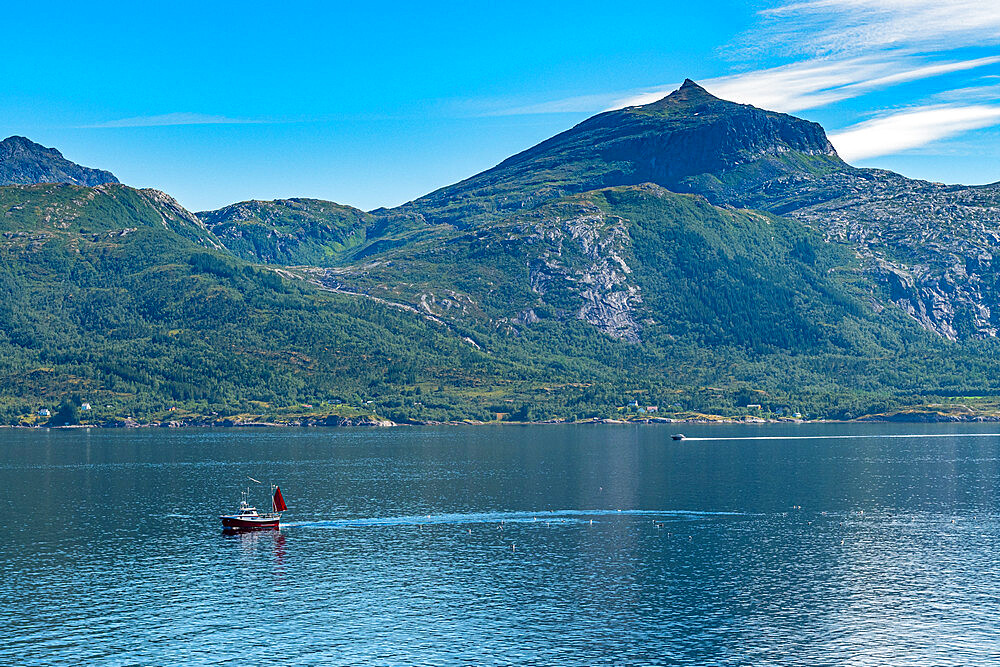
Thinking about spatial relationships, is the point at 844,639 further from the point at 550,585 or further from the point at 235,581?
the point at 235,581

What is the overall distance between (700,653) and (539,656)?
18.3 meters

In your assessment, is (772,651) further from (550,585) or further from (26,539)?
(26,539)

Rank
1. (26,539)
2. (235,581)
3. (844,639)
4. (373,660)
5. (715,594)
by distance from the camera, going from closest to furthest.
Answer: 1. (373,660)
2. (844,639)
3. (715,594)
4. (235,581)
5. (26,539)

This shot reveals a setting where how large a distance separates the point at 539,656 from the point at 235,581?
192 ft

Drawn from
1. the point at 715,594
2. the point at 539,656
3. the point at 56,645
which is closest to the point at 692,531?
the point at 715,594

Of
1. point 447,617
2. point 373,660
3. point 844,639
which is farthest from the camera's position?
point 447,617

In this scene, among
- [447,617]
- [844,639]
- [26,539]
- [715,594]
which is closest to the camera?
[844,639]

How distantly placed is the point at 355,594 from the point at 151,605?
88.9 feet

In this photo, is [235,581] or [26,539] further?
[26,539]

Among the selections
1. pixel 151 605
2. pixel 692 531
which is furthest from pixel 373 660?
pixel 692 531

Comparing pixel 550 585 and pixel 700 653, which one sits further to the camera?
pixel 550 585

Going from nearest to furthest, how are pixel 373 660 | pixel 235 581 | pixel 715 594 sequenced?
pixel 373 660 → pixel 715 594 → pixel 235 581

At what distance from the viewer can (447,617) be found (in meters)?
133

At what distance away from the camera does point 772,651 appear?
387ft
